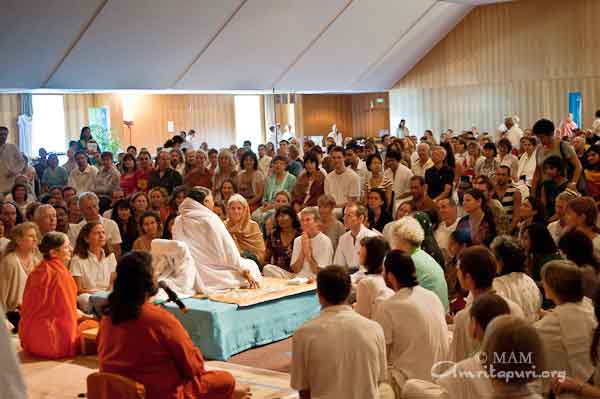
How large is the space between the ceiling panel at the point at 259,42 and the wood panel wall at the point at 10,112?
308 centimetres

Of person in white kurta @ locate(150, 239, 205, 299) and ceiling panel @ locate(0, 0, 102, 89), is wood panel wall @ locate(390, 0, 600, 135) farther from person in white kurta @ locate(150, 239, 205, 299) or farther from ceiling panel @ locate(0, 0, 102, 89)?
person in white kurta @ locate(150, 239, 205, 299)

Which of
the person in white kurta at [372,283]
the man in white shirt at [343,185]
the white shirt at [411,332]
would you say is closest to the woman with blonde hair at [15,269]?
the person in white kurta at [372,283]

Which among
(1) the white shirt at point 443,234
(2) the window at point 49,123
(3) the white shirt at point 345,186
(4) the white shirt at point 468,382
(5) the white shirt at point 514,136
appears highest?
(2) the window at point 49,123

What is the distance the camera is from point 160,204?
8586mm

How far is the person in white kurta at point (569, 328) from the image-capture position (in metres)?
3.61

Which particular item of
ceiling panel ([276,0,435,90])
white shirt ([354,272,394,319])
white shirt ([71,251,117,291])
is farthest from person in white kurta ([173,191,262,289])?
ceiling panel ([276,0,435,90])

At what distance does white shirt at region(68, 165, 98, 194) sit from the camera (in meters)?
10.4

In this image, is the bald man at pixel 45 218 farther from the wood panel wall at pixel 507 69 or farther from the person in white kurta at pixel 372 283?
the wood panel wall at pixel 507 69

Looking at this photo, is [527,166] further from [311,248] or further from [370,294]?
[370,294]

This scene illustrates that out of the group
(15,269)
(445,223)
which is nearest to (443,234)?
(445,223)

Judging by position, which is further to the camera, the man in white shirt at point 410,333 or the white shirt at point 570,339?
the man in white shirt at point 410,333

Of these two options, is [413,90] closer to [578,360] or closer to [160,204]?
[160,204]

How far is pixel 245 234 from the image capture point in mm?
7441

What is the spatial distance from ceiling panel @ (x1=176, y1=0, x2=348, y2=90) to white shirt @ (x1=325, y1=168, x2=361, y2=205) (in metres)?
5.23
